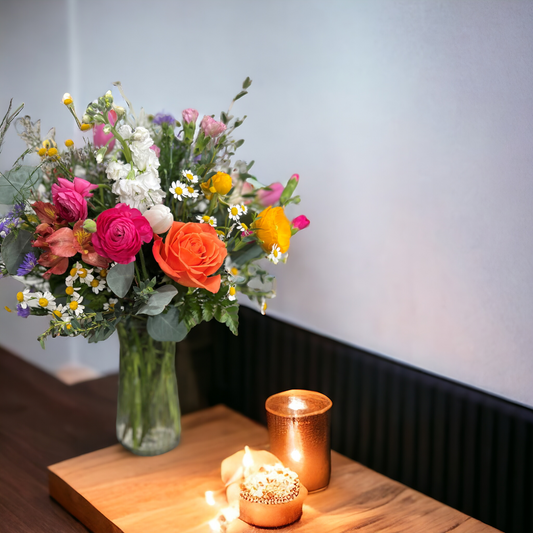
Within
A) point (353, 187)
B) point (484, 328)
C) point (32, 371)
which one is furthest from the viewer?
point (32, 371)

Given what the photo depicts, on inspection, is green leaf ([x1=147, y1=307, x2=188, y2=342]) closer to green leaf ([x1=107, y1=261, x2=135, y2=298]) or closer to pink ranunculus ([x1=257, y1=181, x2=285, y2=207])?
green leaf ([x1=107, y1=261, x2=135, y2=298])

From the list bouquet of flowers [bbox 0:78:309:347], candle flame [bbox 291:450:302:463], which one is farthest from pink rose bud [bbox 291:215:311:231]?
candle flame [bbox 291:450:302:463]

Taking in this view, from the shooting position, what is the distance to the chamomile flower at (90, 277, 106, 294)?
0.86 m

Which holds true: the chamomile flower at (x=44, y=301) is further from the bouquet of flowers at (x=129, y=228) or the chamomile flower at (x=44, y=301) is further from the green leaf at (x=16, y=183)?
the green leaf at (x=16, y=183)

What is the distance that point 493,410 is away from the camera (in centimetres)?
85

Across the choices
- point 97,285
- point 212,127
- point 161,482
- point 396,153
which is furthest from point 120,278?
point 396,153

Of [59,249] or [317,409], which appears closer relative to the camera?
[59,249]

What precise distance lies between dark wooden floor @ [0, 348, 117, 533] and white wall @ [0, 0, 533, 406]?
486 mm

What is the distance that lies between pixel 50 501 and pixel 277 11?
100 cm

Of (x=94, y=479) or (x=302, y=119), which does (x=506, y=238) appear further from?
(x=94, y=479)

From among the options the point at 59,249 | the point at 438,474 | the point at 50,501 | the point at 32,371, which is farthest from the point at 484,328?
the point at 32,371

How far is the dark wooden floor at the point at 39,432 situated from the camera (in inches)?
36.4

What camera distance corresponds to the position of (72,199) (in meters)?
0.79

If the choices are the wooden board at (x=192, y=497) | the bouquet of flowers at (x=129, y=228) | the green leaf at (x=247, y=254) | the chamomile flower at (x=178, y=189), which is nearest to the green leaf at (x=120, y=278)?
the bouquet of flowers at (x=129, y=228)
